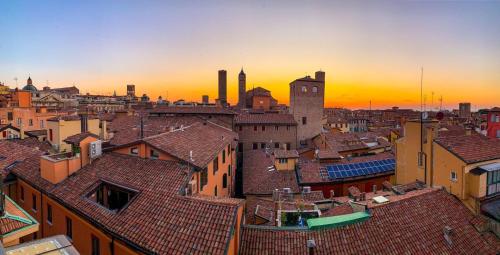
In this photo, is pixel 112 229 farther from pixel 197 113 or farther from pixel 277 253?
pixel 197 113

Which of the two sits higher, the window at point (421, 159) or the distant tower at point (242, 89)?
the distant tower at point (242, 89)

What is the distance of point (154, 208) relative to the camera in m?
10.4

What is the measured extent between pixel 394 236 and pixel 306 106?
3147cm

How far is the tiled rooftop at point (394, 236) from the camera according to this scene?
9.95m

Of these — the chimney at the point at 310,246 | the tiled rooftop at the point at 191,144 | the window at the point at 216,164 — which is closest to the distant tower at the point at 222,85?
the tiled rooftop at the point at 191,144

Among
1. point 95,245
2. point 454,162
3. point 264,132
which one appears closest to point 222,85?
point 264,132

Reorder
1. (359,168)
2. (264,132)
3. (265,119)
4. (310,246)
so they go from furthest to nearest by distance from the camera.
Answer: (265,119) → (264,132) → (359,168) → (310,246)

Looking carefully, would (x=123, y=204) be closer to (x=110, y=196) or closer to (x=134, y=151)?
(x=110, y=196)

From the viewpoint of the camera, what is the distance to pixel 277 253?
9547 mm

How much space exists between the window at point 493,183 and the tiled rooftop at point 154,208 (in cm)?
1391

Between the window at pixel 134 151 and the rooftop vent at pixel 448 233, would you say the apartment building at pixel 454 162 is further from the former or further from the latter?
the window at pixel 134 151

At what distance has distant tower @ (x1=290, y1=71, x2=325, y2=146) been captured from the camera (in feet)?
135

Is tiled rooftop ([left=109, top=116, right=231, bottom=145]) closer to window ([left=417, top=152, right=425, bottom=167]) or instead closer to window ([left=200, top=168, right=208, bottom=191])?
window ([left=200, top=168, right=208, bottom=191])

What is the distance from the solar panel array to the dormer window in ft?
50.3
